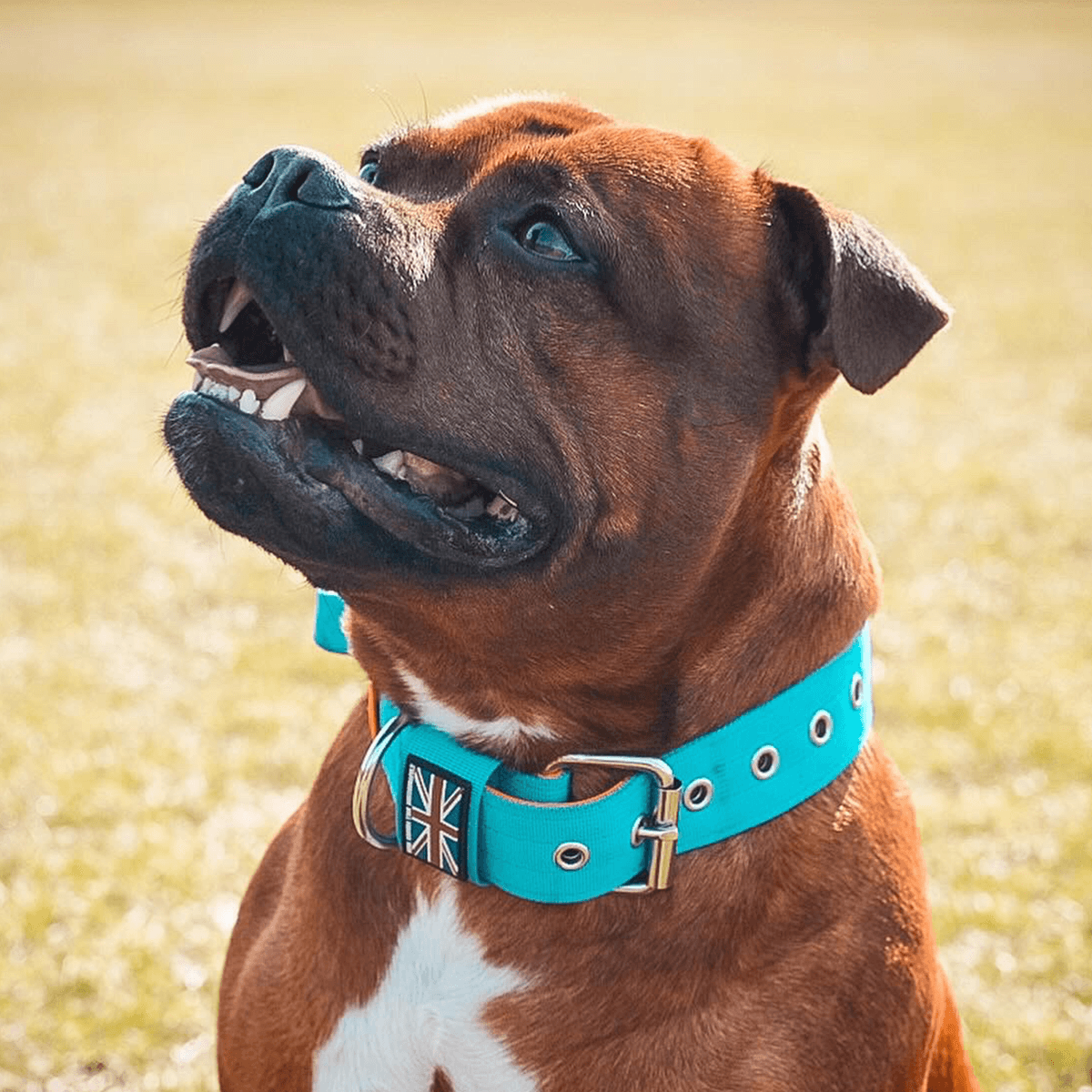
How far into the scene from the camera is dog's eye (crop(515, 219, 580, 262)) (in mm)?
2678

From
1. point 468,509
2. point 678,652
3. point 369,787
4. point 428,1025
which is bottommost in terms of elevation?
point 428,1025

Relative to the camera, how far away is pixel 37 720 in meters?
5.65

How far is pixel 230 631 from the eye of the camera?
655cm

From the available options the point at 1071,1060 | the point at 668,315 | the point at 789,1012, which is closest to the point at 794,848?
the point at 789,1012

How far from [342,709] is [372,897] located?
3249 millimetres

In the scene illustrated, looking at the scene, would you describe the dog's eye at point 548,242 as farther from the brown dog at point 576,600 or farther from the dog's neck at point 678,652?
the dog's neck at point 678,652

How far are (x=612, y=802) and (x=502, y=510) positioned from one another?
0.55 metres

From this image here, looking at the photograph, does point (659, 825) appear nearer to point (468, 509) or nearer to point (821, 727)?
point (821, 727)

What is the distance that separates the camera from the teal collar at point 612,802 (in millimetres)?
2520

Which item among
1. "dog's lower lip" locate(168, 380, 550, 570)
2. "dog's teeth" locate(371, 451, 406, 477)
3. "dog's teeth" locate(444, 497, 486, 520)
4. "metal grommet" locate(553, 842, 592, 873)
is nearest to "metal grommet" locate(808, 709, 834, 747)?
"metal grommet" locate(553, 842, 592, 873)

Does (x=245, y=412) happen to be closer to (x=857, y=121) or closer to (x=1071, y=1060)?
(x=1071, y=1060)

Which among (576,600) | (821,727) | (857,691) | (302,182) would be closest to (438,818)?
(576,600)

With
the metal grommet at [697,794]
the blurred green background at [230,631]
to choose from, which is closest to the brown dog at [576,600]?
the metal grommet at [697,794]

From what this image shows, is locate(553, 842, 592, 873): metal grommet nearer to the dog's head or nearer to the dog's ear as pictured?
the dog's head
